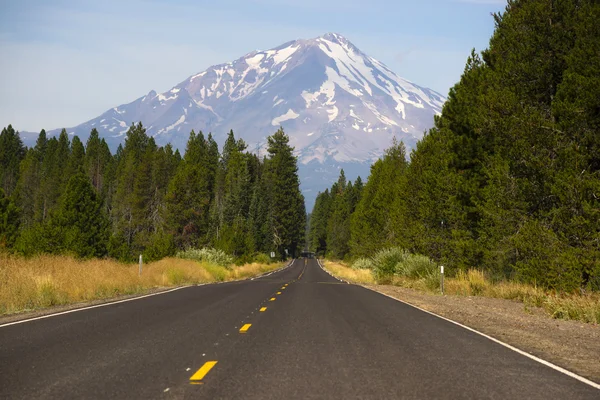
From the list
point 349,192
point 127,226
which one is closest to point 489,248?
point 127,226

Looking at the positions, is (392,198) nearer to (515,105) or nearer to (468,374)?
(515,105)

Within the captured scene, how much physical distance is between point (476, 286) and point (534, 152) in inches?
269

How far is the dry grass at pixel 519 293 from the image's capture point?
15.9m

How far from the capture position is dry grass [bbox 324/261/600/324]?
15.9m

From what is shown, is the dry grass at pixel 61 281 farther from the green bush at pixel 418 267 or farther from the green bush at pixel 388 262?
the green bush at pixel 388 262

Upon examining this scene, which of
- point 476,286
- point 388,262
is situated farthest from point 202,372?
point 388,262

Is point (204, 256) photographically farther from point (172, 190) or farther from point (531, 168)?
point (172, 190)

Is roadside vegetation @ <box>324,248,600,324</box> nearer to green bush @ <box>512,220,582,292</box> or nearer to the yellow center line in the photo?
green bush @ <box>512,220,582,292</box>

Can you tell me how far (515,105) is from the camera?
21.8 m

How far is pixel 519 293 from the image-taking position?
21516 mm

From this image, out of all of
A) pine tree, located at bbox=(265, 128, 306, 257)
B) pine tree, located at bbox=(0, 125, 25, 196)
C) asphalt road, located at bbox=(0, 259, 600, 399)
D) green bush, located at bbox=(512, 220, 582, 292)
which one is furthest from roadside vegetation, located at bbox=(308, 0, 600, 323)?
pine tree, located at bbox=(0, 125, 25, 196)

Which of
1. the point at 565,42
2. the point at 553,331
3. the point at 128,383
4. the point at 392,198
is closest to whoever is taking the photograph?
the point at 128,383

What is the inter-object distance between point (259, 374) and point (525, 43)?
19.4 meters

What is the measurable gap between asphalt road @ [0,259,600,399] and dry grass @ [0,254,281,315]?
14.6ft
